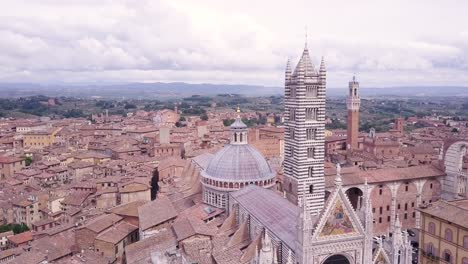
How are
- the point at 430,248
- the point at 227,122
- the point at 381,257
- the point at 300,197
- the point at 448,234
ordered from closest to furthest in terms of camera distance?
1. the point at 381,257
2. the point at 300,197
3. the point at 448,234
4. the point at 430,248
5. the point at 227,122

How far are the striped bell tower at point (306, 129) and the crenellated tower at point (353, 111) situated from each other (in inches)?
1252

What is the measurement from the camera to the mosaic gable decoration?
70.5 ft

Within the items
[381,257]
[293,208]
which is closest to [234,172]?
[293,208]

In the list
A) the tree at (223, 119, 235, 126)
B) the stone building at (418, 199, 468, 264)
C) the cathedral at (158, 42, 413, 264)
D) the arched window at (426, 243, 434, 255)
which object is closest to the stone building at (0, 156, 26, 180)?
the cathedral at (158, 42, 413, 264)

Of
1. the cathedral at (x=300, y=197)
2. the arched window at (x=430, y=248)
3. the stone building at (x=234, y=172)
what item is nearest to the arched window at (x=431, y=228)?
the arched window at (x=430, y=248)

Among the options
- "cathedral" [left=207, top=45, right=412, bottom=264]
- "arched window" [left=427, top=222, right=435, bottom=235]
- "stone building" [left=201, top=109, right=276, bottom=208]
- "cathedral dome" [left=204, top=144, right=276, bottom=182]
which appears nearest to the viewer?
"cathedral" [left=207, top=45, right=412, bottom=264]

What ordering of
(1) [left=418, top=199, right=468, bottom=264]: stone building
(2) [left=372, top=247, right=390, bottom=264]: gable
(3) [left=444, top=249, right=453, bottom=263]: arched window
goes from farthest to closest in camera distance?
(3) [left=444, top=249, right=453, bottom=263]: arched window
(1) [left=418, top=199, right=468, bottom=264]: stone building
(2) [left=372, top=247, right=390, bottom=264]: gable

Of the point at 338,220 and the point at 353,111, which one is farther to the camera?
the point at 353,111

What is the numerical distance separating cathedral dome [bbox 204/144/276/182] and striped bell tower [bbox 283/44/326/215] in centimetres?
224

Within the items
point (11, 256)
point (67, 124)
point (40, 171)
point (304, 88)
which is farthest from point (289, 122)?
point (67, 124)

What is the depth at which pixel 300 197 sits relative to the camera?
28.2 meters

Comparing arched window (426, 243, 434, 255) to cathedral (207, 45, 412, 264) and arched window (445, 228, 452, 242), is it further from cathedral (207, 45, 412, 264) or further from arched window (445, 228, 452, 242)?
cathedral (207, 45, 412, 264)

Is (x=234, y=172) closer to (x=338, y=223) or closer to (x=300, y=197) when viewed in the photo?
(x=300, y=197)

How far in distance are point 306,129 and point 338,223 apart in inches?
457
